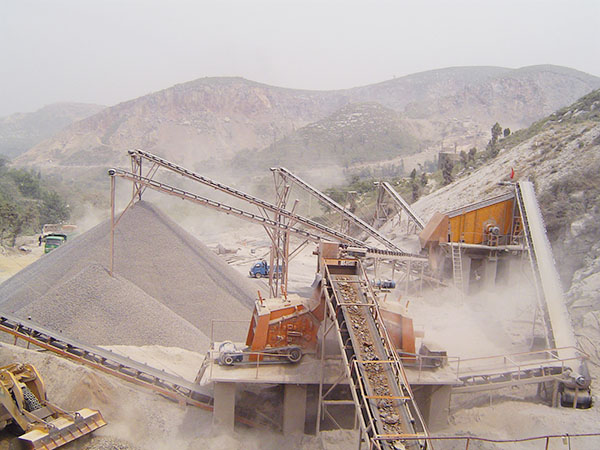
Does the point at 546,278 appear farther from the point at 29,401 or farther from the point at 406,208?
the point at 29,401

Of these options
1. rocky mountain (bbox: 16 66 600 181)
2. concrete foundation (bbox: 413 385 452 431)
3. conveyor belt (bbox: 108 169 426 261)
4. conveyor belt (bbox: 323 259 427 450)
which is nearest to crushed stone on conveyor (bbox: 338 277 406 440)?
conveyor belt (bbox: 323 259 427 450)

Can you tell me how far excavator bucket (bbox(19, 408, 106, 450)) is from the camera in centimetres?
731

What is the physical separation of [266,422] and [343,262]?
147 inches

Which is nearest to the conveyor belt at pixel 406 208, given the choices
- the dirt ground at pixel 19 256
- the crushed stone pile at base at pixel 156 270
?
the crushed stone pile at base at pixel 156 270

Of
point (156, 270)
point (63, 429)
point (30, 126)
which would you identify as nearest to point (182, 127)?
point (156, 270)

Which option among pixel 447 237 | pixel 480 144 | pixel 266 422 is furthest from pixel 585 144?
pixel 480 144

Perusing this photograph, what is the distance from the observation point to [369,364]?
774 centimetres

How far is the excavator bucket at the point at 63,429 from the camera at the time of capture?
7.31 metres

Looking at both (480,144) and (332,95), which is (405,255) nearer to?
(480,144)

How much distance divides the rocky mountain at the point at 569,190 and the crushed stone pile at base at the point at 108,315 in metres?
10.8

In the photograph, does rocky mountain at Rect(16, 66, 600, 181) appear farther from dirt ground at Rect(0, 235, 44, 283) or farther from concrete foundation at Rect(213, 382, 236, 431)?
concrete foundation at Rect(213, 382, 236, 431)

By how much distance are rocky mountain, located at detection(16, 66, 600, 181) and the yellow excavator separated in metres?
71.9

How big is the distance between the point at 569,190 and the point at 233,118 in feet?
298

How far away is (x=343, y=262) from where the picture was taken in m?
10.0
